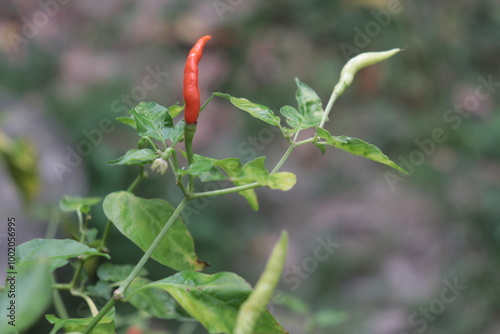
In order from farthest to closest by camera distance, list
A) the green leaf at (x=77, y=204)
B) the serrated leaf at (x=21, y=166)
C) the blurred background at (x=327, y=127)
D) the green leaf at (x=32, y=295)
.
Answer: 1. the blurred background at (x=327, y=127)
2. the serrated leaf at (x=21, y=166)
3. the green leaf at (x=77, y=204)
4. the green leaf at (x=32, y=295)

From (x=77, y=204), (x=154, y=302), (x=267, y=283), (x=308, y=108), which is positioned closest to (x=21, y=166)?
(x=77, y=204)

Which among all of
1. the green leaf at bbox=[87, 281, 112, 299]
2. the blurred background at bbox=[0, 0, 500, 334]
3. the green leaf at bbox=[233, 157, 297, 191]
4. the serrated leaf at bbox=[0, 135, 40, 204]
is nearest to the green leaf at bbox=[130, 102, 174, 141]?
the green leaf at bbox=[233, 157, 297, 191]

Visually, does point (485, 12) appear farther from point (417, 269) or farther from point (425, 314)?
point (425, 314)

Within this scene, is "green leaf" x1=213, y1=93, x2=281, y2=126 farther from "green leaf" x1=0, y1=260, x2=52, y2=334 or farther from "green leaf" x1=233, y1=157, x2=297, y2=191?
"green leaf" x1=0, y1=260, x2=52, y2=334

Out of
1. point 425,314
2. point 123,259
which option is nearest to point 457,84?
point 425,314

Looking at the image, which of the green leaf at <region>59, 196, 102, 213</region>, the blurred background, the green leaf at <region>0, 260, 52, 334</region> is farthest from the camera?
the blurred background

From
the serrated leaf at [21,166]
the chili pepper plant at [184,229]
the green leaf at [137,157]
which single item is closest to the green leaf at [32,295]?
the chili pepper plant at [184,229]

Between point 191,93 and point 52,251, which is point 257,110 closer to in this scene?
point 191,93

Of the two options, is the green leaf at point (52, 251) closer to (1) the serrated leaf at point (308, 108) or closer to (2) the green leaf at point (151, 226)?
(2) the green leaf at point (151, 226)
